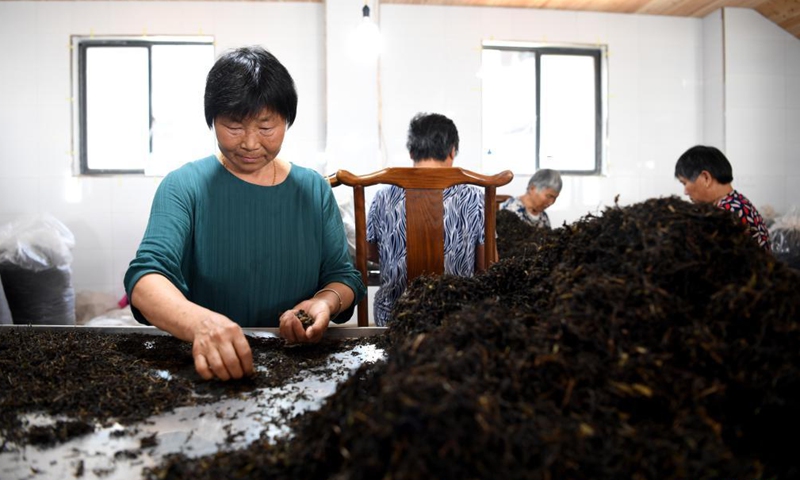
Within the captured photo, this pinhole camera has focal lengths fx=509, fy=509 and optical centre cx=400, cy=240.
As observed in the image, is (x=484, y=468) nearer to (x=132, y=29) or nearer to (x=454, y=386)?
(x=454, y=386)

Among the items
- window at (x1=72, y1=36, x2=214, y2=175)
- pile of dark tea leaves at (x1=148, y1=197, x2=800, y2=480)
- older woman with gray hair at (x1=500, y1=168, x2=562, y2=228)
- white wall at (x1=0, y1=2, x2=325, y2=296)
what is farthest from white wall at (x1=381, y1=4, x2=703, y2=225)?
pile of dark tea leaves at (x1=148, y1=197, x2=800, y2=480)

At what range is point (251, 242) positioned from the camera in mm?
1456

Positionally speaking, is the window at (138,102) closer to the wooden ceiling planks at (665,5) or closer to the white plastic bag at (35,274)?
the white plastic bag at (35,274)

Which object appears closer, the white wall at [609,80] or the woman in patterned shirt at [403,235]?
the woman in patterned shirt at [403,235]

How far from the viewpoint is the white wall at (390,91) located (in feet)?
14.6

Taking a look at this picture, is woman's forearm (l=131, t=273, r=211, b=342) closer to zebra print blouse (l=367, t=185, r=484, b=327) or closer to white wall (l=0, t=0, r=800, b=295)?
zebra print blouse (l=367, t=185, r=484, b=327)

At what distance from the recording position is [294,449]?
61 cm

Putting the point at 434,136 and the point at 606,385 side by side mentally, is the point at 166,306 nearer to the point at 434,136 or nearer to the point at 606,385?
the point at 606,385

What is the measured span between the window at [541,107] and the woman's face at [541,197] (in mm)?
1063

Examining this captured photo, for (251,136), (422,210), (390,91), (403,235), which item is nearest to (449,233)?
(403,235)

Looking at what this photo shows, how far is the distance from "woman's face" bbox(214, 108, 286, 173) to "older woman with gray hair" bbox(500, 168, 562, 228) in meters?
2.58

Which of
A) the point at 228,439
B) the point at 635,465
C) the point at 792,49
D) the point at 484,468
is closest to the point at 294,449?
the point at 228,439

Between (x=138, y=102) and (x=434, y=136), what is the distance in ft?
11.2

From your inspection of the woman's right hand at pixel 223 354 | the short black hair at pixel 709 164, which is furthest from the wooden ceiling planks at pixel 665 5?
the woman's right hand at pixel 223 354
